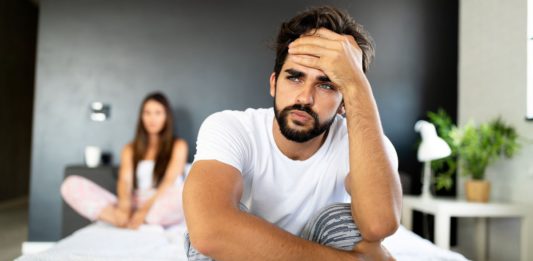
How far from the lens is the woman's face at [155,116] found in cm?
359

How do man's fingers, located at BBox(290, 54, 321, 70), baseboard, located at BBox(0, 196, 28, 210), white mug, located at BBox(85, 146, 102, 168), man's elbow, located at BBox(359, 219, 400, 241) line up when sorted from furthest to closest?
baseboard, located at BBox(0, 196, 28, 210) < white mug, located at BBox(85, 146, 102, 168) < man's fingers, located at BBox(290, 54, 321, 70) < man's elbow, located at BBox(359, 219, 400, 241)

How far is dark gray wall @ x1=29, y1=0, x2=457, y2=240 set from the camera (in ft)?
13.1

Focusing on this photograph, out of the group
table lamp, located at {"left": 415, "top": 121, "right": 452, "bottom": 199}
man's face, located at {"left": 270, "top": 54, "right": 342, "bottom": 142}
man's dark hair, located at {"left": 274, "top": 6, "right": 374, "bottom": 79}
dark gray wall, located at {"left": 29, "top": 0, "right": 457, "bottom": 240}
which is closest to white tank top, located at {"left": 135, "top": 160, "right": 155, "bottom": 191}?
dark gray wall, located at {"left": 29, "top": 0, "right": 457, "bottom": 240}

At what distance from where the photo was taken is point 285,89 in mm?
1509

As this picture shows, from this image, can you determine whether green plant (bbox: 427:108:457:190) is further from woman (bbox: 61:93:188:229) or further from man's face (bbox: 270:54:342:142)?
man's face (bbox: 270:54:342:142)

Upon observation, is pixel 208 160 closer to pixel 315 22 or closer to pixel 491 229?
pixel 315 22

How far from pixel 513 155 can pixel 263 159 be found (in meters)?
2.40

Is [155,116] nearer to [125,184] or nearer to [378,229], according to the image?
[125,184]

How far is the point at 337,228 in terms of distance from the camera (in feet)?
4.46

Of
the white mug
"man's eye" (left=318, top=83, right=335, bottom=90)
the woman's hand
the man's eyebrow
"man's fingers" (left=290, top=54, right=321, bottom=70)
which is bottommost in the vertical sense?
the woman's hand

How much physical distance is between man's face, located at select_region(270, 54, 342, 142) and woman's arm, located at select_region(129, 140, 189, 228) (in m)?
2.01

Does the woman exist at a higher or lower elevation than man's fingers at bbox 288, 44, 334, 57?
lower

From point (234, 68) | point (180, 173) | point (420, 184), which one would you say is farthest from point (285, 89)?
point (420, 184)

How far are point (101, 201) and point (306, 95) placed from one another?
2.40 m
